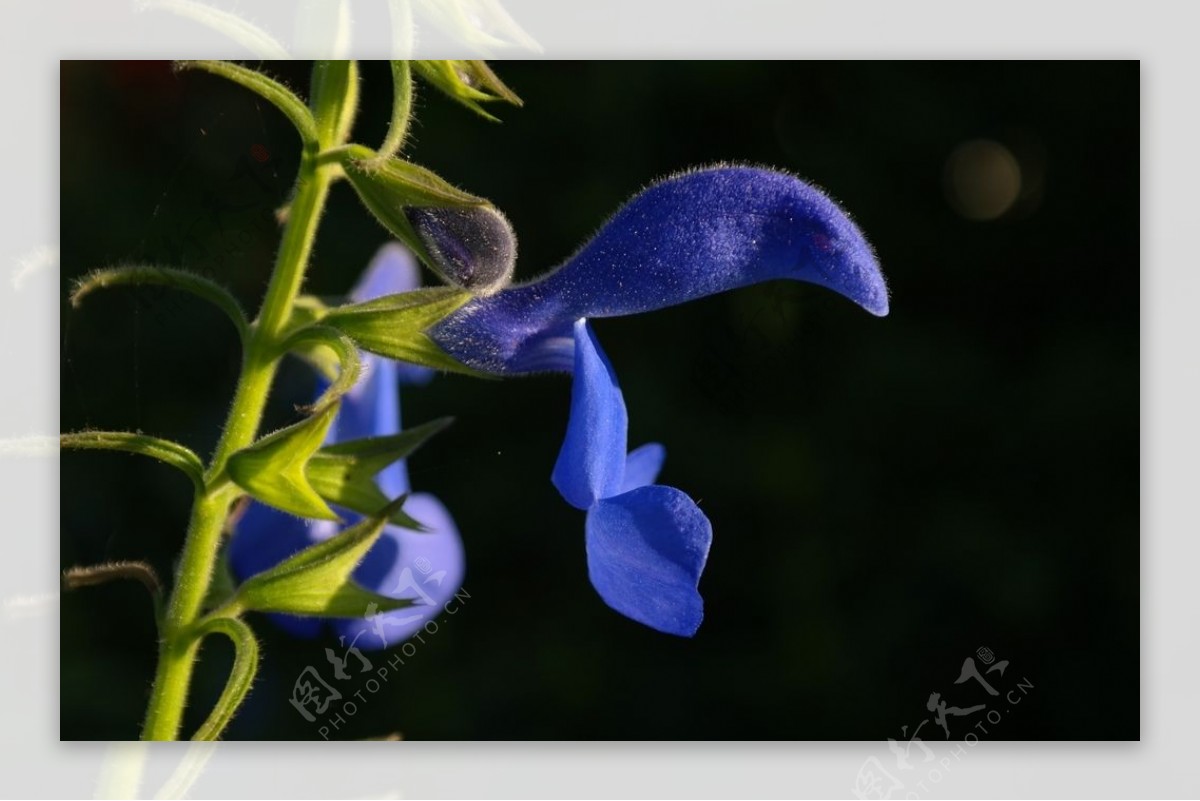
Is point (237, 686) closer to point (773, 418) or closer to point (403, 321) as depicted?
point (403, 321)

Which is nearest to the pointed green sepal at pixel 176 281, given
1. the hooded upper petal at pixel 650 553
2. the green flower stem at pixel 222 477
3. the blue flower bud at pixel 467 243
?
the green flower stem at pixel 222 477

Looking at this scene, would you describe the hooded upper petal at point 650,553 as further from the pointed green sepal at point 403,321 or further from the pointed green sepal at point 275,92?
the pointed green sepal at point 275,92

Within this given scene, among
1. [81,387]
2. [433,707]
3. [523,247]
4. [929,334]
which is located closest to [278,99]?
[81,387]
